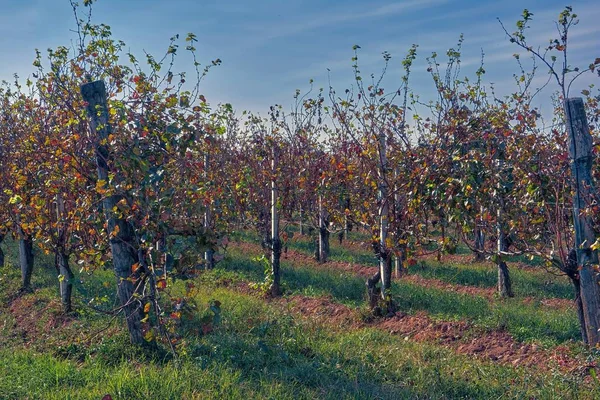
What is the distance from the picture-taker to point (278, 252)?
31.3 feet

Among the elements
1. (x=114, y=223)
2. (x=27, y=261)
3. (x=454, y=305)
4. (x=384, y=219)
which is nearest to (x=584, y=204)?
(x=384, y=219)

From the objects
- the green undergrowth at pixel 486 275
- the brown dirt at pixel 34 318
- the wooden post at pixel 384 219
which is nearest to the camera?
the brown dirt at pixel 34 318

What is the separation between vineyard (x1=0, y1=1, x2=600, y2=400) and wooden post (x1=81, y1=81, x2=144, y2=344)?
0.02 metres

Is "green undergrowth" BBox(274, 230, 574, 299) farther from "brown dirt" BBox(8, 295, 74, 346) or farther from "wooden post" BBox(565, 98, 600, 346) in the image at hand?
Result: "brown dirt" BBox(8, 295, 74, 346)

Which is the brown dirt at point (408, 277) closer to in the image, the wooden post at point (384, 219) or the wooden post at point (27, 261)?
the wooden post at point (384, 219)

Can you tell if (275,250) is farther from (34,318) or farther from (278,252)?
(34,318)

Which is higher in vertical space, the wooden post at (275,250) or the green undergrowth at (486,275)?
the wooden post at (275,250)

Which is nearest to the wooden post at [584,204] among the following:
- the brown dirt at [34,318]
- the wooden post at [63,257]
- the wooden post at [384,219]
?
the wooden post at [384,219]

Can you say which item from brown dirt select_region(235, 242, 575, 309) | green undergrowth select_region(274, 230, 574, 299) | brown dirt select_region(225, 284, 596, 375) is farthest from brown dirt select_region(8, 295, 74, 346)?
green undergrowth select_region(274, 230, 574, 299)

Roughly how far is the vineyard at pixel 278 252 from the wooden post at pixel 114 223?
0.02 meters

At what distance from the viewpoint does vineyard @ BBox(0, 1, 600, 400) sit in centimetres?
496

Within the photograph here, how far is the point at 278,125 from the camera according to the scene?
11883 mm

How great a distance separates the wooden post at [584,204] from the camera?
16.7ft

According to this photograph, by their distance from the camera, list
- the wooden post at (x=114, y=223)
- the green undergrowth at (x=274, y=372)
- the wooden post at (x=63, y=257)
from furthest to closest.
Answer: the wooden post at (x=63, y=257)
the wooden post at (x=114, y=223)
the green undergrowth at (x=274, y=372)
